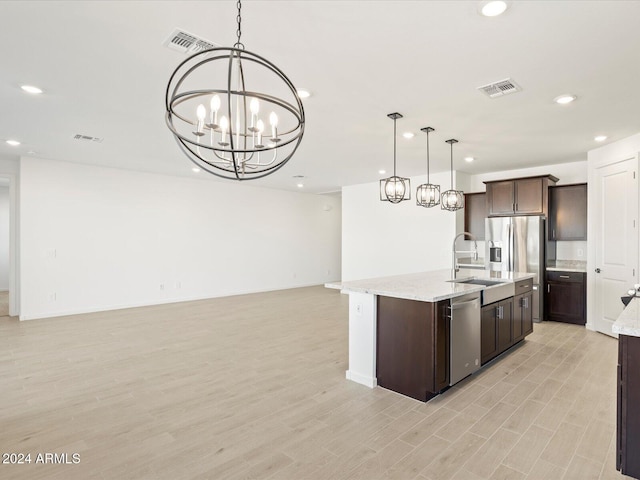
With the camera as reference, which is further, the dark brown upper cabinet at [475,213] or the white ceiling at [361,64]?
the dark brown upper cabinet at [475,213]

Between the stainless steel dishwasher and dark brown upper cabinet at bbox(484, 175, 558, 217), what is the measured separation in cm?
347

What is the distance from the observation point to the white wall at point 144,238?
20.1 feet

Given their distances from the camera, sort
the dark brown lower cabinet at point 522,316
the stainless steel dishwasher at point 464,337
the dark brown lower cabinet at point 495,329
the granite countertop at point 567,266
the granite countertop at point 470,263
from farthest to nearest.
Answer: the granite countertop at point 470,263
the granite countertop at point 567,266
the dark brown lower cabinet at point 522,316
the dark brown lower cabinet at point 495,329
the stainless steel dishwasher at point 464,337

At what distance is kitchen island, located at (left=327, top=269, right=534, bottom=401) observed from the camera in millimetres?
2945

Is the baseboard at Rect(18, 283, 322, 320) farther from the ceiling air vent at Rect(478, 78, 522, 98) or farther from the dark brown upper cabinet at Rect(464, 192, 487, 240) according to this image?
the ceiling air vent at Rect(478, 78, 522, 98)

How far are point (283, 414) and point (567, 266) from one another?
18.6ft

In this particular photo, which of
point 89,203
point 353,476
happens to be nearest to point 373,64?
point 353,476

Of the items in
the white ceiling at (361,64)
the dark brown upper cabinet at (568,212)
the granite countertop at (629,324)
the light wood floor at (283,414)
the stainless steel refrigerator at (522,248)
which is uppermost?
the white ceiling at (361,64)

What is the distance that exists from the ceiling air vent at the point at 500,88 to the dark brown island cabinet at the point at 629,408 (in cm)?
215

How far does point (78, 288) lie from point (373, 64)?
21.3 ft

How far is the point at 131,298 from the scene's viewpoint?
7.04 m

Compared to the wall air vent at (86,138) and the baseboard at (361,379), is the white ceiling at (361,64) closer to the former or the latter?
the wall air vent at (86,138)

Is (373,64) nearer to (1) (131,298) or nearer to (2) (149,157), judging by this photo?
(2) (149,157)

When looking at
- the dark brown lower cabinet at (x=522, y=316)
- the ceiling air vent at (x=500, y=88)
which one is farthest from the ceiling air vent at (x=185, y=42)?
the dark brown lower cabinet at (x=522, y=316)
